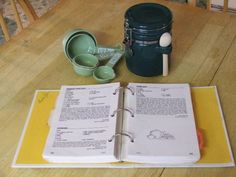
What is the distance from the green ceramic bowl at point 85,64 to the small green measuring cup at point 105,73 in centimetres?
2

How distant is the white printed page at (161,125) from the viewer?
2.53ft

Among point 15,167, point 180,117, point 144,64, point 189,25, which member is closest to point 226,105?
point 180,117

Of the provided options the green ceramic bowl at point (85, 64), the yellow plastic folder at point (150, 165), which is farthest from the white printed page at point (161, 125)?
the green ceramic bowl at point (85, 64)

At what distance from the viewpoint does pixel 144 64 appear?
989 mm

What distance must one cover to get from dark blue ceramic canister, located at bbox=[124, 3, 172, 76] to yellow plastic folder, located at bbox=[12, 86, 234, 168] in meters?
0.14

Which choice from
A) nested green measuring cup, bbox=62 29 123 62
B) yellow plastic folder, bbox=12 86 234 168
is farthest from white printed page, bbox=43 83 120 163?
nested green measuring cup, bbox=62 29 123 62

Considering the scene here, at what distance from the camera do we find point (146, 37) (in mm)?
929

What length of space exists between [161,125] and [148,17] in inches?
11.6

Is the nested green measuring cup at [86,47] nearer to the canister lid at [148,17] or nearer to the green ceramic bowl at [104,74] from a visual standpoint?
the green ceramic bowl at [104,74]

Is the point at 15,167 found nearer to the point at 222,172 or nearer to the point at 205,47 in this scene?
the point at 222,172

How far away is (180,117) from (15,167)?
40 cm

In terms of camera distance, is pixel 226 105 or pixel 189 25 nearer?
pixel 226 105

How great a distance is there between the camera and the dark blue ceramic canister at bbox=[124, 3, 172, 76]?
0.92 m

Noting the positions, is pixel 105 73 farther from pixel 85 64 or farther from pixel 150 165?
pixel 150 165
